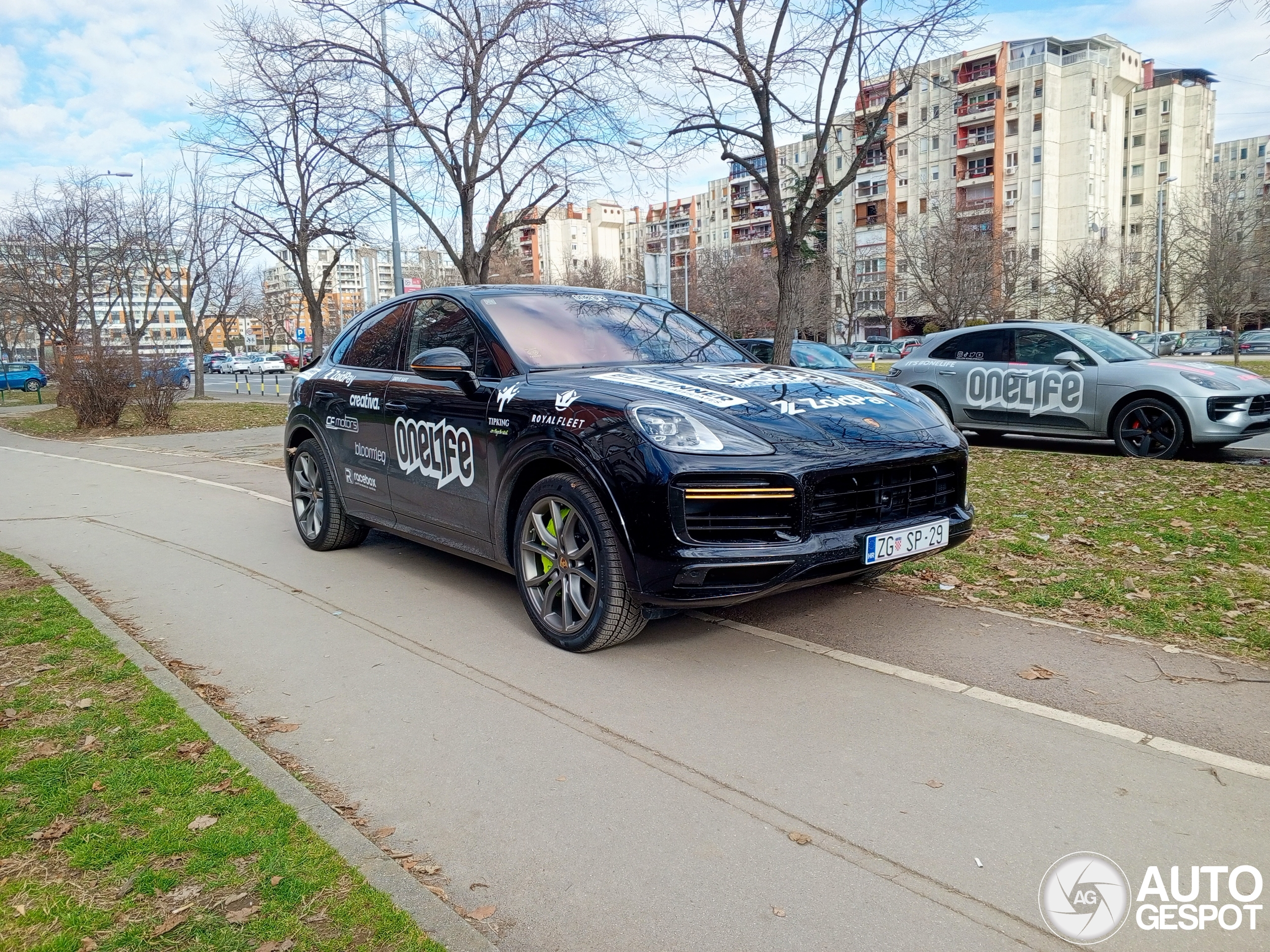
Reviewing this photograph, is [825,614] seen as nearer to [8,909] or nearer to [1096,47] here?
[8,909]

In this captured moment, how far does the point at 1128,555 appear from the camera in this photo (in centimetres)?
609

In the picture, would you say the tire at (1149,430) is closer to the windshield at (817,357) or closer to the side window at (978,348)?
the side window at (978,348)

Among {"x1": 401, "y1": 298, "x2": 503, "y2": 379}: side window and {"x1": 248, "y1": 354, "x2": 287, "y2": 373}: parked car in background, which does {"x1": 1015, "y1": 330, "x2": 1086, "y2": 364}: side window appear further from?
{"x1": 248, "y1": 354, "x2": 287, "y2": 373}: parked car in background

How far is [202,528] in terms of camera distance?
8.54m

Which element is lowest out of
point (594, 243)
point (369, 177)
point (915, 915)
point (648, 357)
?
point (915, 915)

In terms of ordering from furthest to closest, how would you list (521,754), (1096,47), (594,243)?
1. (594,243)
2. (1096,47)
3. (521,754)

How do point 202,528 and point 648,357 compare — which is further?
point 202,528

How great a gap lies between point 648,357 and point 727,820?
9.91ft

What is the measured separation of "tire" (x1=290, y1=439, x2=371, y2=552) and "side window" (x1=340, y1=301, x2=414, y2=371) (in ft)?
2.54

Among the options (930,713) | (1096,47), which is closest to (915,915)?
(930,713)

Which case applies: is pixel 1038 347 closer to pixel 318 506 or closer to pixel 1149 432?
pixel 1149 432

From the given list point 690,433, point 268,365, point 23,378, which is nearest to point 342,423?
point 690,433

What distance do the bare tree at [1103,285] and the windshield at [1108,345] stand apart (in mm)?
26523

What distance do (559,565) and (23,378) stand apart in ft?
191
